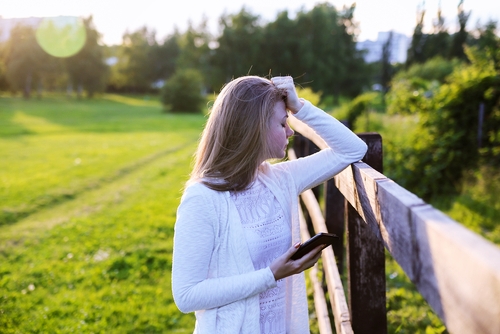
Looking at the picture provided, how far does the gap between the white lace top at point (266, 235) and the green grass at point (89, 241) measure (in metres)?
2.51

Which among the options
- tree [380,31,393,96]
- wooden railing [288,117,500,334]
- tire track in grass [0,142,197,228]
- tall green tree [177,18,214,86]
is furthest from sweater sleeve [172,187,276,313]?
tree [380,31,393,96]

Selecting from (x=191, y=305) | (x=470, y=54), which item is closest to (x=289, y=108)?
(x=191, y=305)

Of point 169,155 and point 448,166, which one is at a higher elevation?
point 448,166

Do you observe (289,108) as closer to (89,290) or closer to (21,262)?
(89,290)

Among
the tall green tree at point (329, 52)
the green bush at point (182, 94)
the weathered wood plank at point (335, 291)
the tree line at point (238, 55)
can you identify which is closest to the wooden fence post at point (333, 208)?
the weathered wood plank at point (335, 291)

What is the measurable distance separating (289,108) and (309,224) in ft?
11.2

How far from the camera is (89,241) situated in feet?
21.4

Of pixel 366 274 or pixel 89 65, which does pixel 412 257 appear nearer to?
pixel 366 274

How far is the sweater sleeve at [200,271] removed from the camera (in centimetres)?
154

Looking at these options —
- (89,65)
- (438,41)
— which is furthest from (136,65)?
(438,41)

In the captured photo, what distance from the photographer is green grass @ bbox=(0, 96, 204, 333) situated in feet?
14.1

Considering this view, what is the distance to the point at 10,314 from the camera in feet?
14.1

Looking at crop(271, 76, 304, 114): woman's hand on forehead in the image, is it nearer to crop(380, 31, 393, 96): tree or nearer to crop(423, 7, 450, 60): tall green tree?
crop(423, 7, 450, 60): tall green tree

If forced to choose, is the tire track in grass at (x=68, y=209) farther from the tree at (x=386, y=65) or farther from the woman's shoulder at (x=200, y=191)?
the tree at (x=386, y=65)
